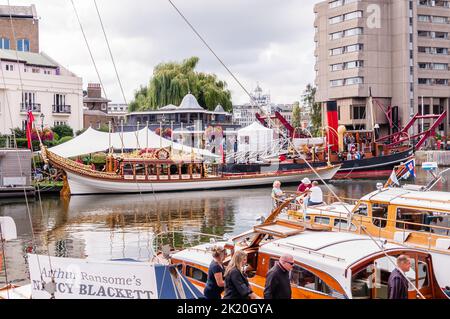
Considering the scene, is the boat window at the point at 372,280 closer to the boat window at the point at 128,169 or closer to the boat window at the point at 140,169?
the boat window at the point at 128,169

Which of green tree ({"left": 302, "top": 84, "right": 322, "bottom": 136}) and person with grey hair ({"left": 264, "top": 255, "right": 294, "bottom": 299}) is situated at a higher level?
green tree ({"left": 302, "top": 84, "right": 322, "bottom": 136})

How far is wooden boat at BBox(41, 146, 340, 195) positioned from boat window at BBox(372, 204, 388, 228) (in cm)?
2907

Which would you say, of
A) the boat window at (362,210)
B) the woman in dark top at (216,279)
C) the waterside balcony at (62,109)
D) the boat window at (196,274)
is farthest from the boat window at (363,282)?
the waterside balcony at (62,109)

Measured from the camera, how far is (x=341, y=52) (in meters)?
83.1

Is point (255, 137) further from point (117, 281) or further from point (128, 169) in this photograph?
point (117, 281)

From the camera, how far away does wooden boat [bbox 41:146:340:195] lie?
1772 inches

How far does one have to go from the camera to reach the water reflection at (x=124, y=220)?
22734 millimetres

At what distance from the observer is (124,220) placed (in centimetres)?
3147

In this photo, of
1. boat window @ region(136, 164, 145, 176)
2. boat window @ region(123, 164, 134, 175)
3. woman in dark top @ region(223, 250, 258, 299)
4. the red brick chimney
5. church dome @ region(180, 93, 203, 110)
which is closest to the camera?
woman in dark top @ region(223, 250, 258, 299)

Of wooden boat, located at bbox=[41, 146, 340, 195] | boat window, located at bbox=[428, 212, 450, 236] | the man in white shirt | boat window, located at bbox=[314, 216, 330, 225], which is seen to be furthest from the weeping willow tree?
boat window, located at bbox=[428, 212, 450, 236]

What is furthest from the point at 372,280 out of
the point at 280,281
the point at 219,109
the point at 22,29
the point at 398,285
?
the point at 22,29

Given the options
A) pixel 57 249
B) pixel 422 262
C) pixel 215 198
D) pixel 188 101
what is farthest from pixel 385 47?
pixel 422 262

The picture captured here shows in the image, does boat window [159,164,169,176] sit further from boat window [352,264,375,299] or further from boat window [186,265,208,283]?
boat window [352,264,375,299]

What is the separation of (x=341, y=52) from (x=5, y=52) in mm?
45272
